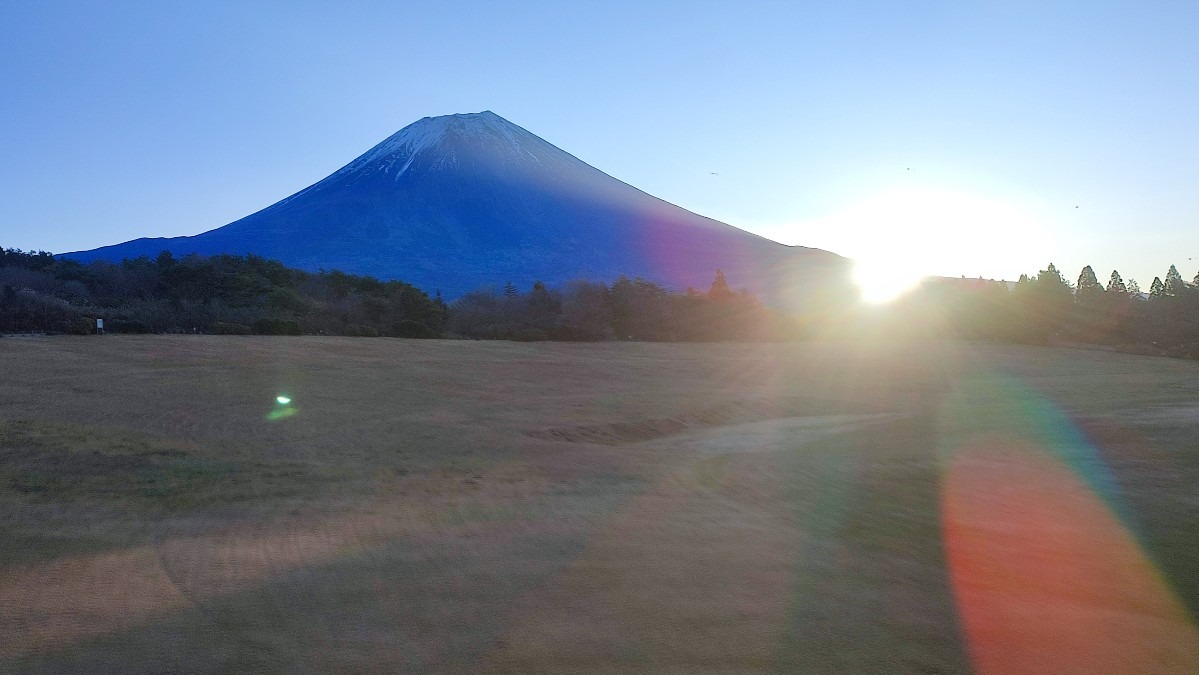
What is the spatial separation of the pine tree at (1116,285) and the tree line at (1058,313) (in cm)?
26

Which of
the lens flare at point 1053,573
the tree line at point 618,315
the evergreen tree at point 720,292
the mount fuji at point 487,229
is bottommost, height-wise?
the lens flare at point 1053,573

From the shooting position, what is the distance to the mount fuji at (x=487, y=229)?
339 ft

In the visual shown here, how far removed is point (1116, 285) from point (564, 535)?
2959 inches

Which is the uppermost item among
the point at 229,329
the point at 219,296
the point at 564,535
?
the point at 219,296

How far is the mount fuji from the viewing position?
10338 cm

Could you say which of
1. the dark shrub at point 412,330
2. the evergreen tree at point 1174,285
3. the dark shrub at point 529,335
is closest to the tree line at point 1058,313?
the evergreen tree at point 1174,285

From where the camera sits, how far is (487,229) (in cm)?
11506

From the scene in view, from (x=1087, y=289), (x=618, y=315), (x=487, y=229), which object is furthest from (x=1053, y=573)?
(x=487, y=229)

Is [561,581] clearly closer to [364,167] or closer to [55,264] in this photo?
[55,264]

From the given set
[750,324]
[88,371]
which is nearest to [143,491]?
[88,371]

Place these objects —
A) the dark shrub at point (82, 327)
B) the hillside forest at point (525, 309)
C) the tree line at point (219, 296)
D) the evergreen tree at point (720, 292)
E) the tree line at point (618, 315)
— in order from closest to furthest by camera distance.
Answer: the dark shrub at point (82, 327), the tree line at point (219, 296), the hillside forest at point (525, 309), the tree line at point (618, 315), the evergreen tree at point (720, 292)

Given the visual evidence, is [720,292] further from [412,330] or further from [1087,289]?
[1087,289]

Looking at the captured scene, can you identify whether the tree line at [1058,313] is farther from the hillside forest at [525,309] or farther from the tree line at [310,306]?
the tree line at [310,306]

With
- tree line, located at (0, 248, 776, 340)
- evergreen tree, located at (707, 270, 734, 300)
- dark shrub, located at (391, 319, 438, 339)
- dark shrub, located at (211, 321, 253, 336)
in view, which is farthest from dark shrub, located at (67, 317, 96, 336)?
evergreen tree, located at (707, 270, 734, 300)
